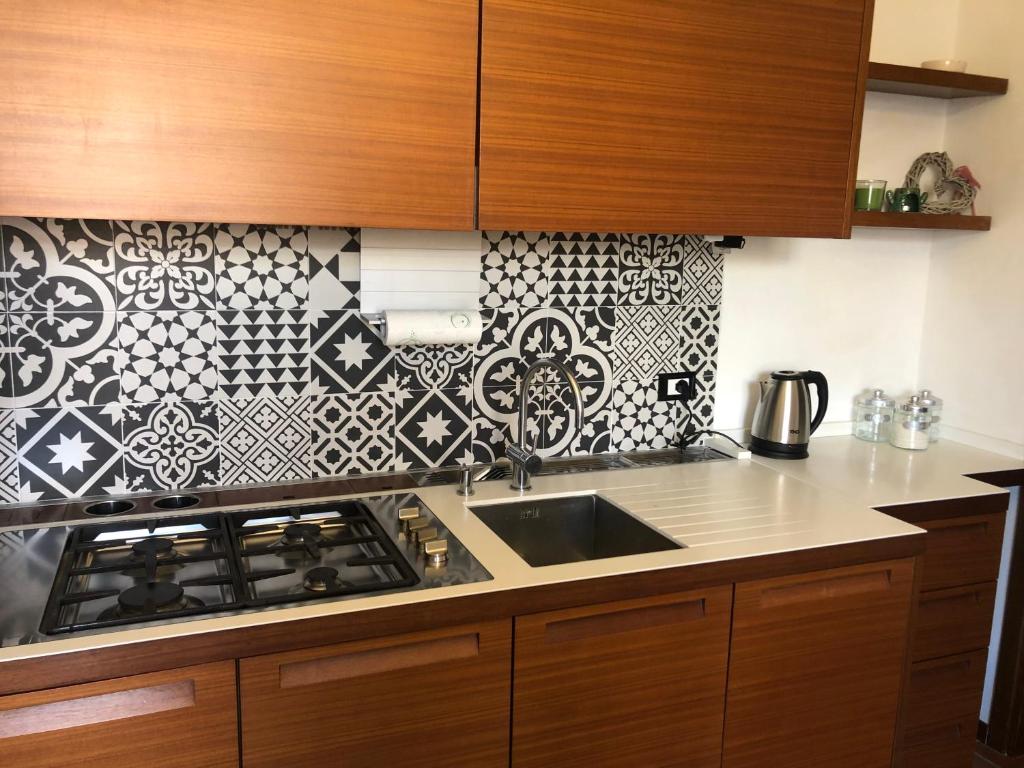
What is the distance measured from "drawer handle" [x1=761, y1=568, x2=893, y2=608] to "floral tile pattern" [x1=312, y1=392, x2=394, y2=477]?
94 cm

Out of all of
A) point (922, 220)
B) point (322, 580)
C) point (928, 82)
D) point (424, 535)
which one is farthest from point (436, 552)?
point (928, 82)

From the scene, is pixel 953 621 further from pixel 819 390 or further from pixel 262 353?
pixel 262 353

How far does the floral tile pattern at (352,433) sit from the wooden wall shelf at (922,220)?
4.47 ft

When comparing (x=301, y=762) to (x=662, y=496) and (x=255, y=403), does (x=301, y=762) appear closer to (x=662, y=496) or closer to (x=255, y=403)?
(x=255, y=403)

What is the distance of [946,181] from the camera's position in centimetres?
257

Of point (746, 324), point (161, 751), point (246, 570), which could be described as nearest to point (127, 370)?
point (246, 570)

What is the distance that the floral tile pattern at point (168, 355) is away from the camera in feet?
5.95

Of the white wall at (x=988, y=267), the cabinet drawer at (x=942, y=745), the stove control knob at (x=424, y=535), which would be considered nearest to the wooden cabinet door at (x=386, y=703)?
the stove control knob at (x=424, y=535)

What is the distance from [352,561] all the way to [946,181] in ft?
6.96

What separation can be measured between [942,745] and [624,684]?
118cm

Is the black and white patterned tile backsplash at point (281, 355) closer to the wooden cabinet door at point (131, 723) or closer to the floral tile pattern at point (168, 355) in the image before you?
the floral tile pattern at point (168, 355)

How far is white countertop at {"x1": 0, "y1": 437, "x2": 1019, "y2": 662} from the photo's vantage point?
138 cm

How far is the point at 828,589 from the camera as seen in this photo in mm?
1765

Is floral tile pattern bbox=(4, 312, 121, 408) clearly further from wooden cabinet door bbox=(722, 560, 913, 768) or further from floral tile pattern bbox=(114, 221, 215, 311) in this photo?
wooden cabinet door bbox=(722, 560, 913, 768)
